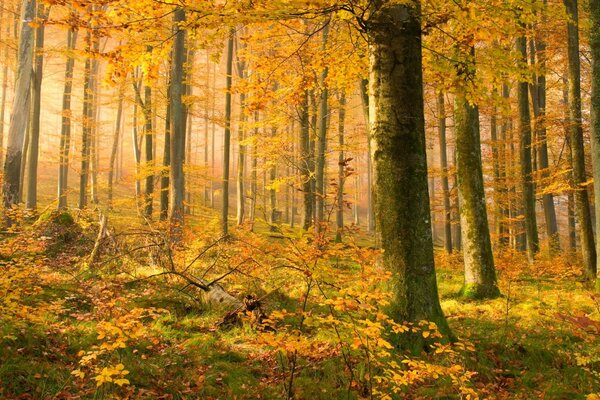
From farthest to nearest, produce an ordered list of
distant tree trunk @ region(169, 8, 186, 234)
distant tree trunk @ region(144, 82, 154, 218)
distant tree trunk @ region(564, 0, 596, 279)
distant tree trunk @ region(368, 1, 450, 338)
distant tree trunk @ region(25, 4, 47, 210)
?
distant tree trunk @ region(25, 4, 47, 210) < distant tree trunk @ region(144, 82, 154, 218) < distant tree trunk @ region(169, 8, 186, 234) < distant tree trunk @ region(564, 0, 596, 279) < distant tree trunk @ region(368, 1, 450, 338)

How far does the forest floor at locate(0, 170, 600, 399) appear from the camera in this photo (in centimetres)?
340

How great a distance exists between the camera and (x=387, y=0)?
4457 millimetres

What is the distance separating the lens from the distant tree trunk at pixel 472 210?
24.0 ft

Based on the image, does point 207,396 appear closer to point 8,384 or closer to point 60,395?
point 60,395

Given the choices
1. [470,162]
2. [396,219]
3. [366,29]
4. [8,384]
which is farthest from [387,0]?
[8,384]

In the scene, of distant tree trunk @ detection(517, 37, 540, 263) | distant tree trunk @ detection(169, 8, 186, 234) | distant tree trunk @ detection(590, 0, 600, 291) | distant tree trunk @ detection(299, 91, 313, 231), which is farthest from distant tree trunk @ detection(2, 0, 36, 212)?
distant tree trunk @ detection(517, 37, 540, 263)

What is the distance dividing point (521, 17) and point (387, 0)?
167cm

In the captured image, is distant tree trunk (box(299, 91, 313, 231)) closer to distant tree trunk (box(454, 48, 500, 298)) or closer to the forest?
the forest

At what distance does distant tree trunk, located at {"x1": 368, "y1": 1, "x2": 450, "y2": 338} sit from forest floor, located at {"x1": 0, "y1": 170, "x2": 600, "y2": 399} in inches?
14.2

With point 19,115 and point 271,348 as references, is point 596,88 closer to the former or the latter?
point 271,348

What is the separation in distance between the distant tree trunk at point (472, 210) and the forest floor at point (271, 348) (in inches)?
14.4

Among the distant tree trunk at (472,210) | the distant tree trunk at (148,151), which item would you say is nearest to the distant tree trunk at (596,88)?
the distant tree trunk at (472,210)

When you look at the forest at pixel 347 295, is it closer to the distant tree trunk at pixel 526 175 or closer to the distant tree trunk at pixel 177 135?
the distant tree trunk at pixel 177 135

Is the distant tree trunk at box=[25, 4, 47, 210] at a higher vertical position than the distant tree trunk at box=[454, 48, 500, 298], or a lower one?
higher
